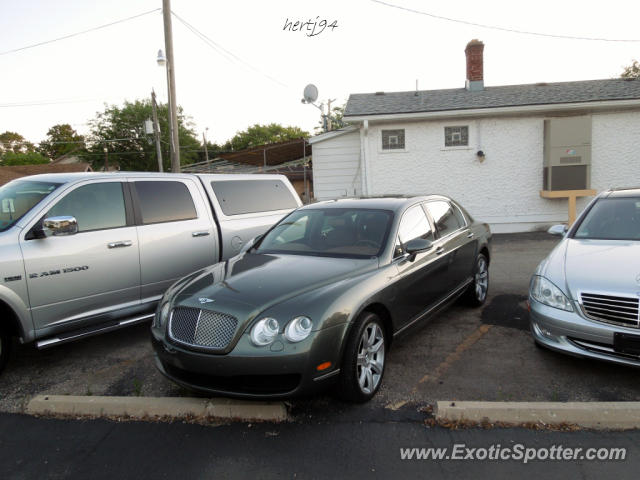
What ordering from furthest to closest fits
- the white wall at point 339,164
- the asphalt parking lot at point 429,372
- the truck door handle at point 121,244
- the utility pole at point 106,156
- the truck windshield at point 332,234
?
the utility pole at point 106,156, the white wall at point 339,164, the truck door handle at point 121,244, the truck windshield at point 332,234, the asphalt parking lot at point 429,372

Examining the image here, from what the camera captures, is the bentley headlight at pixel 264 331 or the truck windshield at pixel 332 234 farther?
the truck windshield at pixel 332 234

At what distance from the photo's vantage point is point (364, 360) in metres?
3.46

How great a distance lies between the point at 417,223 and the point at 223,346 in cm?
242

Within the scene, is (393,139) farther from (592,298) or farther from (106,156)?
(106,156)

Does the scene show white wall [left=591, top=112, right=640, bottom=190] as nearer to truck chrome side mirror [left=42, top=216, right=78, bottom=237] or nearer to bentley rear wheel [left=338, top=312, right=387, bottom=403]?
bentley rear wheel [left=338, top=312, right=387, bottom=403]

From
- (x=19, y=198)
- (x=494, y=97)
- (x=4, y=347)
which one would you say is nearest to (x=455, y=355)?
(x=4, y=347)

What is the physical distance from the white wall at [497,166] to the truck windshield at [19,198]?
9847mm

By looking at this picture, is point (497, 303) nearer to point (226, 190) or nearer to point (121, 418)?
point (226, 190)

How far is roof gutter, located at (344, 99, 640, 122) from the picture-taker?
40.5 feet

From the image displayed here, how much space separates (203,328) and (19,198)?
8.77 feet

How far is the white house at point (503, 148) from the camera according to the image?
41.0ft

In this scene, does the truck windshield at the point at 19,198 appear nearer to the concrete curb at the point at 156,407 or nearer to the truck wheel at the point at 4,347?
the truck wheel at the point at 4,347

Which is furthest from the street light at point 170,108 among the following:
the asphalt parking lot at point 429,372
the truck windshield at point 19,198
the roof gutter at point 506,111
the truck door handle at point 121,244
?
the truck door handle at point 121,244

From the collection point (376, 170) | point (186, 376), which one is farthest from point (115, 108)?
point (186, 376)
